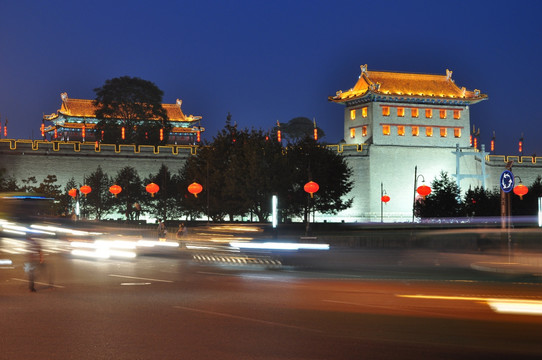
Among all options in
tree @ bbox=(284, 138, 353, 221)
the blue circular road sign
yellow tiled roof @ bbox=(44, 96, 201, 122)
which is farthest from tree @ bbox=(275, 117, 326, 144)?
the blue circular road sign

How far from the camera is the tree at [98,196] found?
56.7 meters

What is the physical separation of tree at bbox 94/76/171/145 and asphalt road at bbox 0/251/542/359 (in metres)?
54.4

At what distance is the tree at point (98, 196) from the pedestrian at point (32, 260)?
42.4 meters

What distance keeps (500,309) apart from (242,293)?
4.64 meters

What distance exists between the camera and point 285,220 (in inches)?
1810

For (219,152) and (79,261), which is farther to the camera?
(219,152)

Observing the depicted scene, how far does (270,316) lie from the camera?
1008 centimetres

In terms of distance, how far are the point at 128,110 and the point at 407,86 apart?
1125 inches

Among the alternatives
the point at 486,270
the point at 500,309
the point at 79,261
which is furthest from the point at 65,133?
the point at 500,309

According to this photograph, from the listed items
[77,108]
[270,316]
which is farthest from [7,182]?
[270,316]

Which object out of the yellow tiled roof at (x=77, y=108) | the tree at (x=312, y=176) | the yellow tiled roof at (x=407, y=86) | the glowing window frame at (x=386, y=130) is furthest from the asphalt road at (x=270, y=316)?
the yellow tiled roof at (x=77, y=108)

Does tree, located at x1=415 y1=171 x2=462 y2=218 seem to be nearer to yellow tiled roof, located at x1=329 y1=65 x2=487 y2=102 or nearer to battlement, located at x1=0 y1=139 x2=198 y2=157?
yellow tiled roof, located at x1=329 y1=65 x2=487 y2=102

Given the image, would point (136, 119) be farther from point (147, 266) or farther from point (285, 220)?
point (147, 266)

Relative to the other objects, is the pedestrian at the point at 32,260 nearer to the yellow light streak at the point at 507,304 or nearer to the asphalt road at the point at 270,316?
the asphalt road at the point at 270,316
